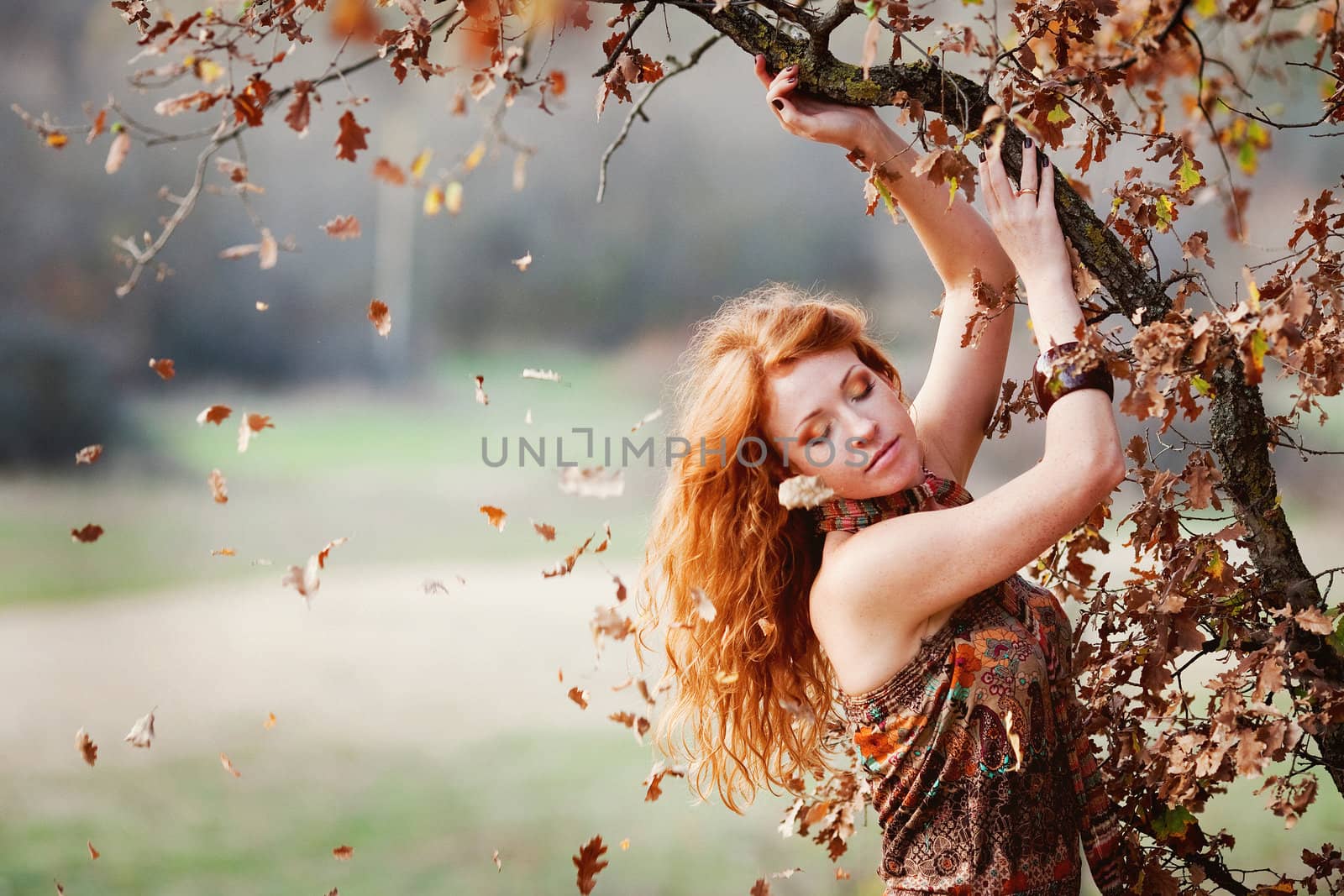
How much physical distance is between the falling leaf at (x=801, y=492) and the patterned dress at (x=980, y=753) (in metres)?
0.13

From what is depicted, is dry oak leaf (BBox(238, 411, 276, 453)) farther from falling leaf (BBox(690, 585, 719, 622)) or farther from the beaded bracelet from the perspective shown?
the beaded bracelet

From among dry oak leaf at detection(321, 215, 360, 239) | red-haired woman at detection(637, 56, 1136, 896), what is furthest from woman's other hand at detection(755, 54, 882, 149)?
dry oak leaf at detection(321, 215, 360, 239)

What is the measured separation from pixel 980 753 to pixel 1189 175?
0.91 m

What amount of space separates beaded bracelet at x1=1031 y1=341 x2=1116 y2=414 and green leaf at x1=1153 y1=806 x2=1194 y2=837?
767 millimetres

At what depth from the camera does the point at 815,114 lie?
1.68m

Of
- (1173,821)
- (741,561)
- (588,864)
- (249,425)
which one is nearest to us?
(1173,821)

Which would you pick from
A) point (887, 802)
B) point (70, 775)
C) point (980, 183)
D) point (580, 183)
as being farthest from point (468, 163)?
point (70, 775)

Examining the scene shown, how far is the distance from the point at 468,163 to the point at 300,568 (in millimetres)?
760

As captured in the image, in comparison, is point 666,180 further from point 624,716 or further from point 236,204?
point 624,716

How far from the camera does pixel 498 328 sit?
5.28 m

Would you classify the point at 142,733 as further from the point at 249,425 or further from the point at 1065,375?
the point at 1065,375

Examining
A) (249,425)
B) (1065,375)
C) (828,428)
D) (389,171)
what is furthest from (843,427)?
(249,425)

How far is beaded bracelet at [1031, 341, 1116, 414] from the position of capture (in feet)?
4.84

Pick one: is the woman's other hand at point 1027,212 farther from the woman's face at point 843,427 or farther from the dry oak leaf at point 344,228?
the dry oak leaf at point 344,228
